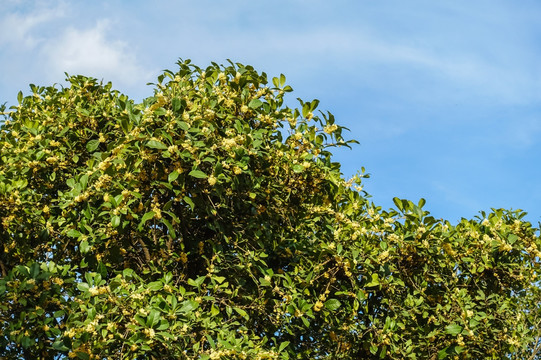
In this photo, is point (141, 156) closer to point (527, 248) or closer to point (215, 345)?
point (215, 345)

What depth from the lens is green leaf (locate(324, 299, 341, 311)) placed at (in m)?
7.20

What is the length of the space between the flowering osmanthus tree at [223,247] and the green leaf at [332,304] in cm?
3

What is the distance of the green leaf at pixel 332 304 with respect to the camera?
7.20 m

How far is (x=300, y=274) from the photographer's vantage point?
24.3 ft

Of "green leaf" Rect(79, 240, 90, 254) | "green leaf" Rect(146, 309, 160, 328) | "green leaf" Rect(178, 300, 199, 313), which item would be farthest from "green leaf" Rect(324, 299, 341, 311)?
"green leaf" Rect(79, 240, 90, 254)

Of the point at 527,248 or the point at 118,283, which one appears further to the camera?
the point at 527,248

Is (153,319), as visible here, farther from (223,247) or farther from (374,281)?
(374,281)

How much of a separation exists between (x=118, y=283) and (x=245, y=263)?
5.17 ft

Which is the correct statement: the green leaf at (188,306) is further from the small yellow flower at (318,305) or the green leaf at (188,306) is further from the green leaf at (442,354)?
the green leaf at (442,354)

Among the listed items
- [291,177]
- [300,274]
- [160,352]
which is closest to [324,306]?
[300,274]

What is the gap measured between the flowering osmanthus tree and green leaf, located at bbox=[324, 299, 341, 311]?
27 millimetres

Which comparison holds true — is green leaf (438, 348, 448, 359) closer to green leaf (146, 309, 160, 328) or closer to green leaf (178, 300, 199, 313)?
green leaf (178, 300, 199, 313)

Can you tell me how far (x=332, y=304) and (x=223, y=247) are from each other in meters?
1.51

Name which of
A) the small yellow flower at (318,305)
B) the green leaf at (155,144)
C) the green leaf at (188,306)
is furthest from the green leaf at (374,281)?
the green leaf at (155,144)
